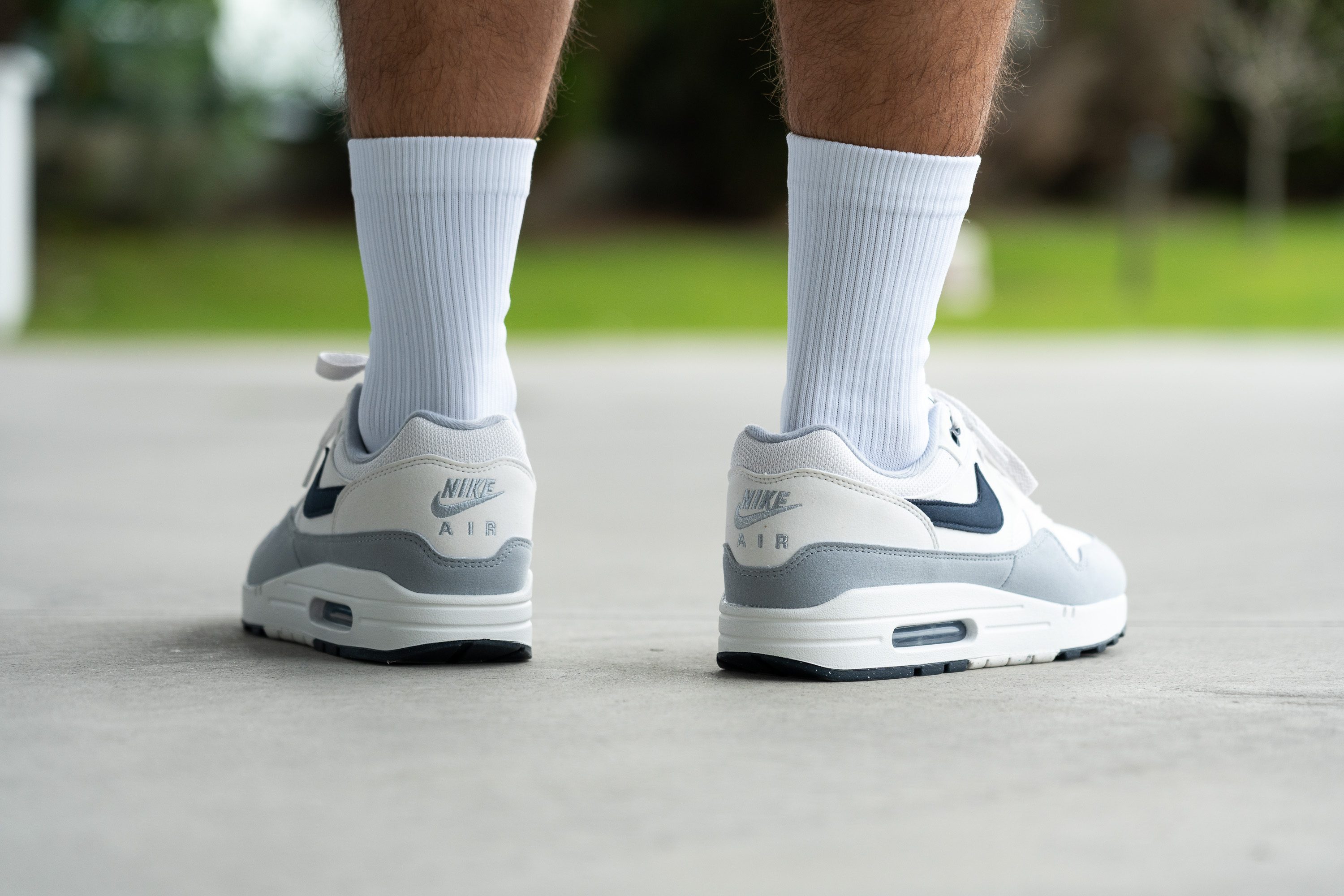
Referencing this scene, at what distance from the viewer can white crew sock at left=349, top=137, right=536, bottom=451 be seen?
4.60 ft

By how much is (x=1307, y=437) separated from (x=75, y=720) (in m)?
3.27

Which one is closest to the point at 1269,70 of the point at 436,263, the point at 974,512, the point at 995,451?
the point at 995,451

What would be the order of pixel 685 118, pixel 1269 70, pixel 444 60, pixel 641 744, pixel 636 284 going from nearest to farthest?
pixel 641 744 → pixel 444 60 → pixel 636 284 → pixel 685 118 → pixel 1269 70

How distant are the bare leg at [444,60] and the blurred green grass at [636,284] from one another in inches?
287

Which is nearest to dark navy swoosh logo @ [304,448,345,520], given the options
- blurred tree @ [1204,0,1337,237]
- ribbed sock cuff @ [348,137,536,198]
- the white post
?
ribbed sock cuff @ [348,137,536,198]

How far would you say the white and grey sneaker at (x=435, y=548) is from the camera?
1.31m

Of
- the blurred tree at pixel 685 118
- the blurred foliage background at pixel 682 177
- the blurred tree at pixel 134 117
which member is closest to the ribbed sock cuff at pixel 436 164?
the blurred foliage background at pixel 682 177

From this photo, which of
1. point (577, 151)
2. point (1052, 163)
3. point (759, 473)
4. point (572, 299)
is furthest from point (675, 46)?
point (759, 473)

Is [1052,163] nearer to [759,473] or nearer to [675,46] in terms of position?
[675,46]

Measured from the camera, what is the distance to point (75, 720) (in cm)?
113

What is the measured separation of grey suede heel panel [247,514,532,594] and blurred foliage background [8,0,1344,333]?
4947mm

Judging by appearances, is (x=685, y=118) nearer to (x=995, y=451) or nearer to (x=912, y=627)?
(x=995, y=451)

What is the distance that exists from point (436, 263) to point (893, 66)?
0.46 meters

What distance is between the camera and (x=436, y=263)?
141 cm
